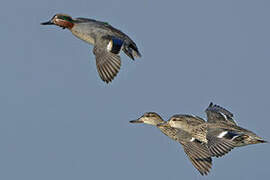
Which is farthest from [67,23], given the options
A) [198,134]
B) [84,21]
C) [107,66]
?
[198,134]

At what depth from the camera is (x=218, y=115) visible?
22.3m

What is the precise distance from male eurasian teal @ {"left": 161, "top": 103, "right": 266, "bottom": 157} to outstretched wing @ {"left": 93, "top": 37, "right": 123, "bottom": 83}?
2583 millimetres

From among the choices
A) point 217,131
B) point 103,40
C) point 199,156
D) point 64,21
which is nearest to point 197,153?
point 199,156

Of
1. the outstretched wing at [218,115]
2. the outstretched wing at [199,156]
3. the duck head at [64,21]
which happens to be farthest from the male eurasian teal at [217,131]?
the duck head at [64,21]

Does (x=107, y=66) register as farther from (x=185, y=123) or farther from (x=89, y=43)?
(x=185, y=123)

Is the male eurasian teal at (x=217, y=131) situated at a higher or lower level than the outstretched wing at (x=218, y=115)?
lower

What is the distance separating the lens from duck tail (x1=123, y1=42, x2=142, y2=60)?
64.7 ft

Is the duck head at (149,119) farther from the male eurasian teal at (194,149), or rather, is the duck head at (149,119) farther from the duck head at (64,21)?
the duck head at (64,21)

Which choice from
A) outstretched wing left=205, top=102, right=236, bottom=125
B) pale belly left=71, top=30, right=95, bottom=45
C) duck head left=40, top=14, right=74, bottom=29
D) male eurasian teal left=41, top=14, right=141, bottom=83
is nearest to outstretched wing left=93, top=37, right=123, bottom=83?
male eurasian teal left=41, top=14, right=141, bottom=83

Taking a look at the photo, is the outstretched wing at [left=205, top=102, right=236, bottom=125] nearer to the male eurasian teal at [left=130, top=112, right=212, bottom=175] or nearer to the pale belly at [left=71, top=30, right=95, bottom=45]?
the male eurasian teal at [left=130, top=112, right=212, bottom=175]

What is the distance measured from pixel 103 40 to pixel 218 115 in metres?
4.33

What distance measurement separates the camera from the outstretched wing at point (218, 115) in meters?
22.0

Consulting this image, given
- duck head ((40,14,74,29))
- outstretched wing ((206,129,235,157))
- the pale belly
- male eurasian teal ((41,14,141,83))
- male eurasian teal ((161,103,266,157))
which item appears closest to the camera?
male eurasian teal ((41,14,141,83))

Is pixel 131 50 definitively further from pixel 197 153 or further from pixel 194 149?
pixel 197 153
